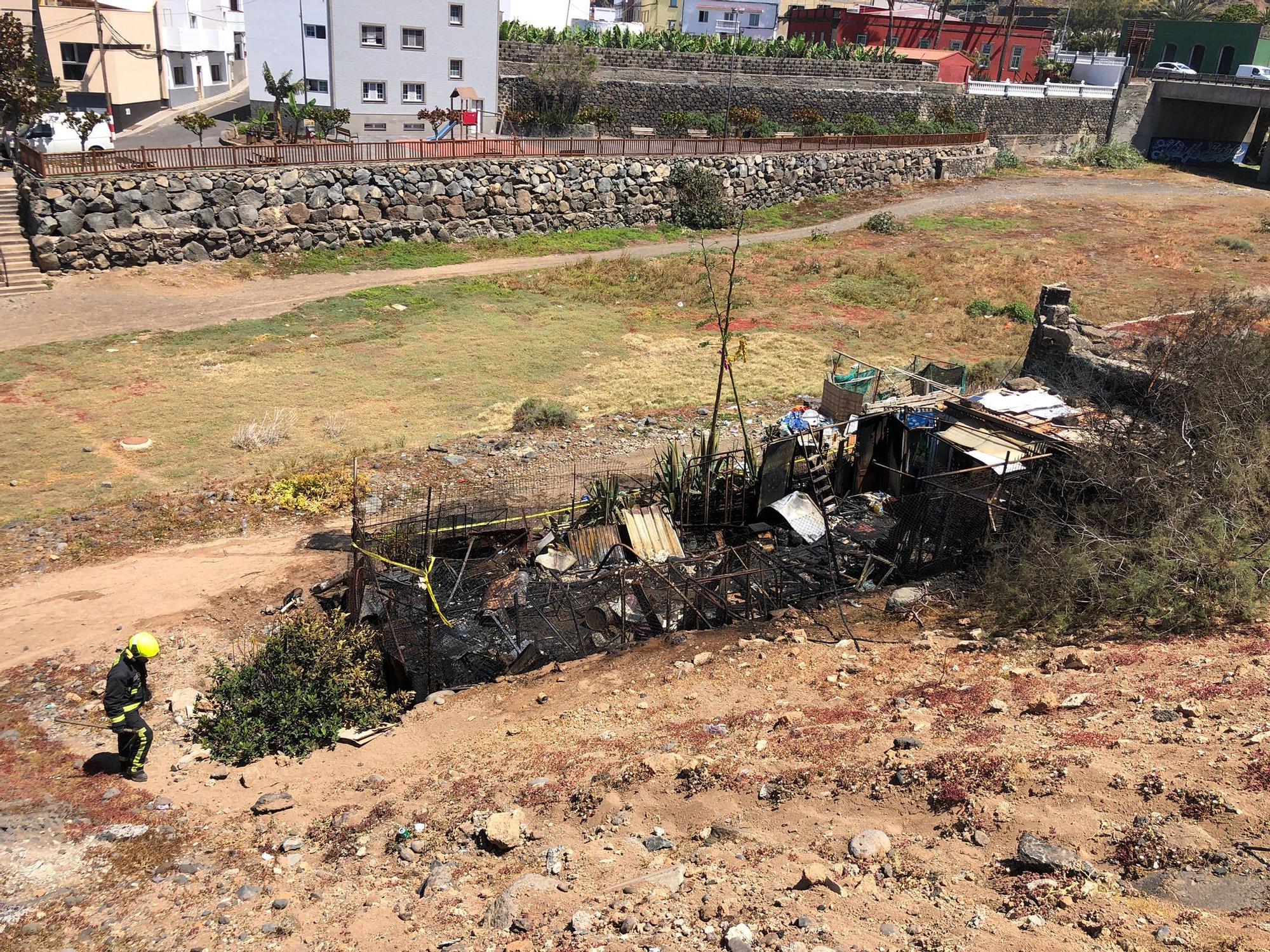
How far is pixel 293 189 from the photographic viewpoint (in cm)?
2764

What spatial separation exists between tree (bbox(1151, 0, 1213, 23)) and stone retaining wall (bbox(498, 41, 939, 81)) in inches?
1271

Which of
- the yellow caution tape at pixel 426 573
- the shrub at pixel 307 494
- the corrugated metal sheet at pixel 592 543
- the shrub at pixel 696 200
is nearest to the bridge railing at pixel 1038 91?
the shrub at pixel 696 200

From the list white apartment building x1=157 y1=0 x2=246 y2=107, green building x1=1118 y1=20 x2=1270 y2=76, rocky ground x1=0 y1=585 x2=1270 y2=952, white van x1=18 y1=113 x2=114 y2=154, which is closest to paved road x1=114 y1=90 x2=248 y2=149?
white van x1=18 y1=113 x2=114 y2=154

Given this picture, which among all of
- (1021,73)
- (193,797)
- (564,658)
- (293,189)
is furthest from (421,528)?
(1021,73)

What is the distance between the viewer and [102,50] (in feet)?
134

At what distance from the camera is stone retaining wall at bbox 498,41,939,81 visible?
43.2m

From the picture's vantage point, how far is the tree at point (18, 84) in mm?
26516

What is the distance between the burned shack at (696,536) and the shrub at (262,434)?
3.51 m

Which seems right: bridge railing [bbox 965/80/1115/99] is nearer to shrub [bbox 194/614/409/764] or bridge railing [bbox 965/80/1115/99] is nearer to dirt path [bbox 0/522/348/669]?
dirt path [bbox 0/522/348/669]

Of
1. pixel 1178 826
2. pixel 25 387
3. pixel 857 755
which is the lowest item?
pixel 25 387

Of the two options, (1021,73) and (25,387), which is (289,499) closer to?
(25,387)

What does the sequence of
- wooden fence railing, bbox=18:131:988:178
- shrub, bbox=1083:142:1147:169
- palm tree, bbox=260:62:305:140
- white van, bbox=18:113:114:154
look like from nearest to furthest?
wooden fence railing, bbox=18:131:988:178, white van, bbox=18:113:114:154, palm tree, bbox=260:62:305:140, shrub, bbox=1083:142:1147:169

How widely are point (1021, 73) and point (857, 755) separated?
6377cm

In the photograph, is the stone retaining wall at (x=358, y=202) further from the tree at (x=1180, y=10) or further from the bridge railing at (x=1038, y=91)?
the tree at (x=1180, y=10)
